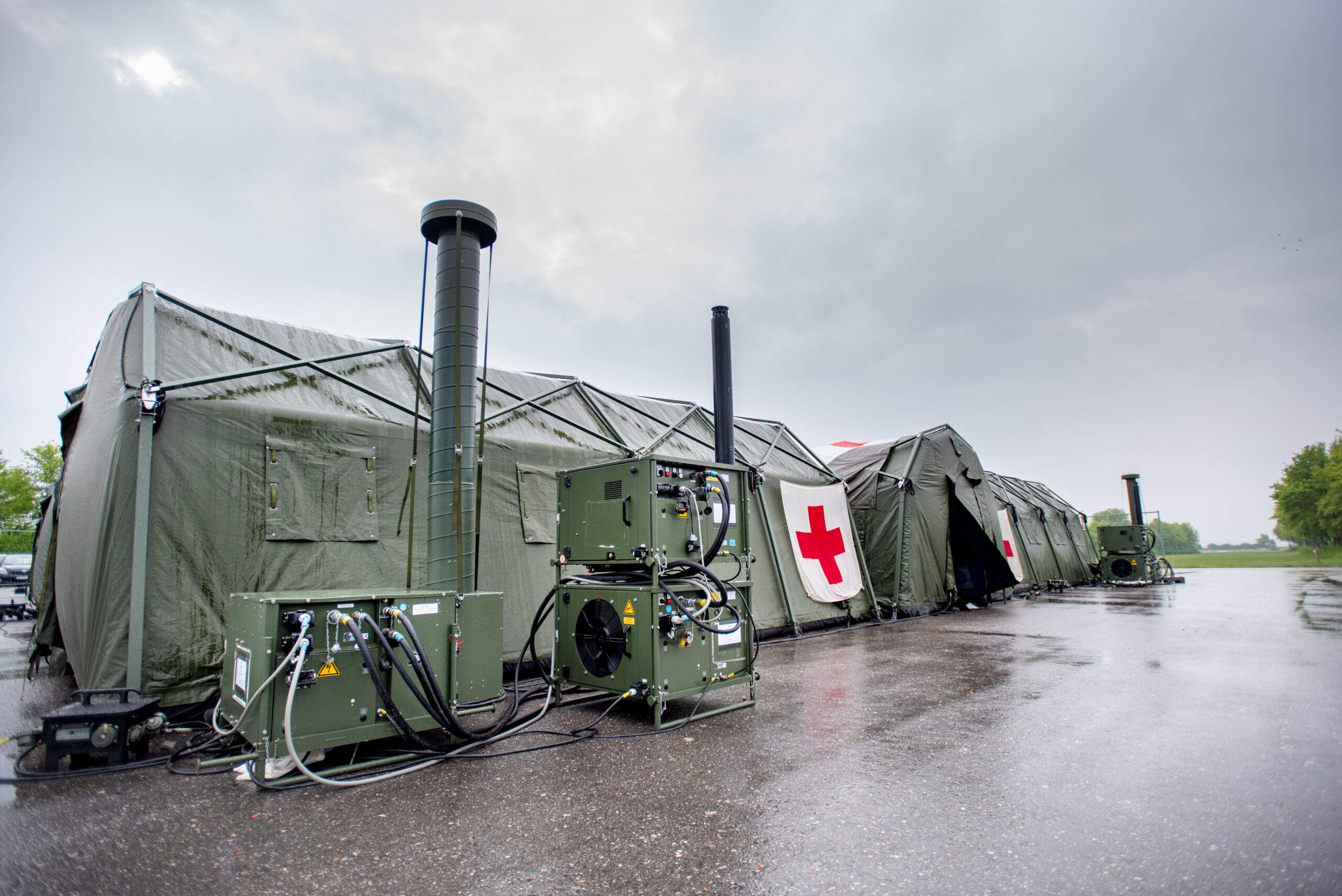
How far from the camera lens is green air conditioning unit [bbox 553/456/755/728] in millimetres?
4480

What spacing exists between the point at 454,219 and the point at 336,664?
3.28 metres

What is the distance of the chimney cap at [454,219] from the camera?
4.93 meters

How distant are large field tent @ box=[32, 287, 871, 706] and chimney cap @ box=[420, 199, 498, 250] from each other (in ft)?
4.05

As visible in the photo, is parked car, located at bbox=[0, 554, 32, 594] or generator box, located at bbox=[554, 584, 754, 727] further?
parked car, located at bbox=[0, 554, 32, 594]

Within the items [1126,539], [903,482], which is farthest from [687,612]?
[1126,539]

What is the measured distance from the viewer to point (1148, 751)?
3594 mm

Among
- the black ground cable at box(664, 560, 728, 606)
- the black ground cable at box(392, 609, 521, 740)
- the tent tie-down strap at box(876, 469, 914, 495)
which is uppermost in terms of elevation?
the tent tie-down strap at box(876, 469, 914, 495)

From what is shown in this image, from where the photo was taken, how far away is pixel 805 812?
2.88 metres

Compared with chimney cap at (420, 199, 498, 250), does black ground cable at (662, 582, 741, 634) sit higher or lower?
lower

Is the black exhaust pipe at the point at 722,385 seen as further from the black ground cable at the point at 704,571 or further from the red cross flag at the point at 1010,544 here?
the red cross flag at the point at 1010,544

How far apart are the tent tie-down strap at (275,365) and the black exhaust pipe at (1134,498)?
27.0 m

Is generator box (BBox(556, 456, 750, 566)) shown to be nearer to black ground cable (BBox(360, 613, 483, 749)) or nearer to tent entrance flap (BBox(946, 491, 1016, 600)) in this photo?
black ground cable (BBox(360, 613, 483, 749))

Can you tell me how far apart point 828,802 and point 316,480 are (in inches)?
183

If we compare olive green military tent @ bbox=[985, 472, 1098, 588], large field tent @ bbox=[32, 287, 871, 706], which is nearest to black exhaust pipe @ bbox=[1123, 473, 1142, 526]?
olive green military tent @ bbox=[985, 472, 1098, 588]
